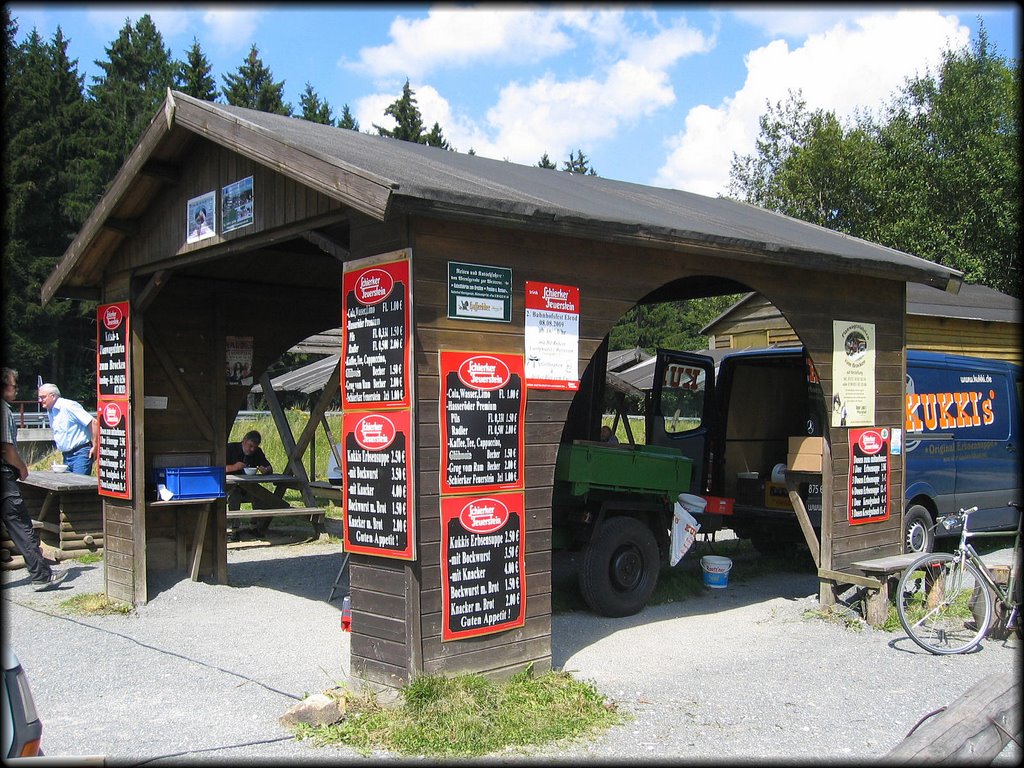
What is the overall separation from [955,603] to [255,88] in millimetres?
46516

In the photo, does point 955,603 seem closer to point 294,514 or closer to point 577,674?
point 577,674

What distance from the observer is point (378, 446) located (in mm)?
5859

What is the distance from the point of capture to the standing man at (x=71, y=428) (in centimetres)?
1085

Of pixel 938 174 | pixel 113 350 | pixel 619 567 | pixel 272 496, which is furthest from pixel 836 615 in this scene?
pixel 938 174

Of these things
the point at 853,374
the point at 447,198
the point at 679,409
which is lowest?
the point at 679,409

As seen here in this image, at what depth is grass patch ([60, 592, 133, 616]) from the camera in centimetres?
848

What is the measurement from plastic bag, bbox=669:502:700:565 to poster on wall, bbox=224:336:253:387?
467 centimetres

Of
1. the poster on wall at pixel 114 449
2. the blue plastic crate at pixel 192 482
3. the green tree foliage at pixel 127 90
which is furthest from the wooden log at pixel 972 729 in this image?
the green tree foliage at pixel 127 90

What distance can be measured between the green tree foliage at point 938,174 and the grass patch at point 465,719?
2254 centimetres

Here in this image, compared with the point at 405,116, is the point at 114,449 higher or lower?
lower

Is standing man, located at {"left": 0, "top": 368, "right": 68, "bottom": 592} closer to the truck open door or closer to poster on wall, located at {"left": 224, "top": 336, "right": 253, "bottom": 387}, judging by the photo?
poster on wall, located at {"left": 224, "top": 336, "right": 253, "bottom": 387}

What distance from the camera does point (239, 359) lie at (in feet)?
32.7

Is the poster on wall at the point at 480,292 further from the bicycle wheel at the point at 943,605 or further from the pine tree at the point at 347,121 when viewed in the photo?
the pine tree at the point at 347,121

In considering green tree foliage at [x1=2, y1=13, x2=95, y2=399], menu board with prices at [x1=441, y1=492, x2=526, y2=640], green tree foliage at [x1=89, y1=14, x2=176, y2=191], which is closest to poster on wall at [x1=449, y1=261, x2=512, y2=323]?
menu board with prices at [x1=441, y1=492, x2=526, y2=640]
